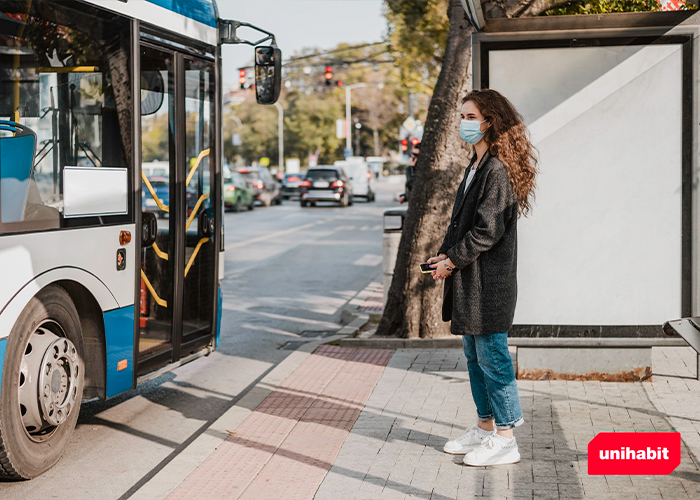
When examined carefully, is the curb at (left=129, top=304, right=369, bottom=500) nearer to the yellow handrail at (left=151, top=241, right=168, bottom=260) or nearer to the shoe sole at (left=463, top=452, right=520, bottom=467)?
the yellow handrail at (left=151, top=241, right=168, bottom=260)

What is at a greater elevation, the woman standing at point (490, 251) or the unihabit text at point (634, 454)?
the woman standing at point (490, 251)

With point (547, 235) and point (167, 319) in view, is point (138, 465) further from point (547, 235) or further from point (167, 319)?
point (547, 235)

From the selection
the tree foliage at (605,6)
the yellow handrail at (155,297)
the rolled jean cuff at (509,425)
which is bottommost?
the rolled jean cuff at (509,425)

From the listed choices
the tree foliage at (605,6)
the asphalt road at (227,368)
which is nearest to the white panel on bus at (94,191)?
the asphalt road at (227,368)

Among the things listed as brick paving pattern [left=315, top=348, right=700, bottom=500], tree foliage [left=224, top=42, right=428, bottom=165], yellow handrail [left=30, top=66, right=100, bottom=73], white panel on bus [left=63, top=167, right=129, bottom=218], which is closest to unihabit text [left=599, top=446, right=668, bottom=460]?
brick paving pattern [left=315, top=348, right=700, bottom=500]

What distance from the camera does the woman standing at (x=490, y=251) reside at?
184 inches

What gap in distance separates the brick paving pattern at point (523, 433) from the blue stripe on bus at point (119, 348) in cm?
147

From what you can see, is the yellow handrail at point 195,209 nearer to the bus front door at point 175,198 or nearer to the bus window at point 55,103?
the bus front door at point 175,198

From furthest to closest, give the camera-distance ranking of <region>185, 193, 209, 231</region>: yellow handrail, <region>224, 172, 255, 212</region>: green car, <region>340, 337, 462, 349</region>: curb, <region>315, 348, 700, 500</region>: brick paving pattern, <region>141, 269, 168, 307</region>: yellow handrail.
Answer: <region>224, 172, 255, 212</region>: green car → <region>340, 337, 462, 349</region>: curb → <region>185, 193, 209, 231</region>: yellow handrail → <region>141, 269, 168, 307</region>: yellow handrail → <region>315, 348, 700, 500</region>: brick paving pattern

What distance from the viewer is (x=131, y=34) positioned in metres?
5.77

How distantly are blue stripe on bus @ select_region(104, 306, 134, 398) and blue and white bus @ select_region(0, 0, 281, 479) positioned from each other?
12 millimetres

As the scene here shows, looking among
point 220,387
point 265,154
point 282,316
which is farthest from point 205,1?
point 265,154

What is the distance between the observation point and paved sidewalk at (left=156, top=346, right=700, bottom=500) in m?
4.54

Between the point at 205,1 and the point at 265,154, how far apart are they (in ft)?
283
